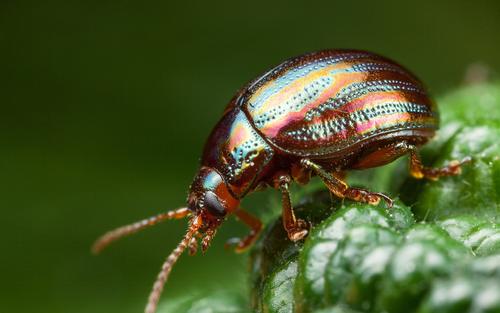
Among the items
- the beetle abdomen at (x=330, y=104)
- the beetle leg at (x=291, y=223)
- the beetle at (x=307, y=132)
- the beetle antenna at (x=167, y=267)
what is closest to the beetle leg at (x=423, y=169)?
the beetle at (x=307, y=132)

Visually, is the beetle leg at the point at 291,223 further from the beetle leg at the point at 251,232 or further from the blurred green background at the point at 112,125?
the blurred green background at the point at 112,125

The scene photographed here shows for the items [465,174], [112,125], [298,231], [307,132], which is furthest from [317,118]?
[112,125]

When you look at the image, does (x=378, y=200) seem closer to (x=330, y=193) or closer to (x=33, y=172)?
(x=330, y=193)

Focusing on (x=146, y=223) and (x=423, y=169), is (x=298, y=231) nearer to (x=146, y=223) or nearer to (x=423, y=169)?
(x=423, y=169)

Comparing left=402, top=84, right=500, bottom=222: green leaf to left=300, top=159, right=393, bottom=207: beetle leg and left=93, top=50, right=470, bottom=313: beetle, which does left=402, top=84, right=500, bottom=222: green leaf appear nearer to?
left=93, top=50, right=470, bottom=313: beetle

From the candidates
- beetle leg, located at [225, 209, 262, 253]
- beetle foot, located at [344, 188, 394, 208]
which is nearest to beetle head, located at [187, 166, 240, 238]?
beetle leg, located at [225, 209, 262, 253]

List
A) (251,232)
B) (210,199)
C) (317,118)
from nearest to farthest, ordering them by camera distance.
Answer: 1. (317,118)
2. (210,199)
3. (251,232)
